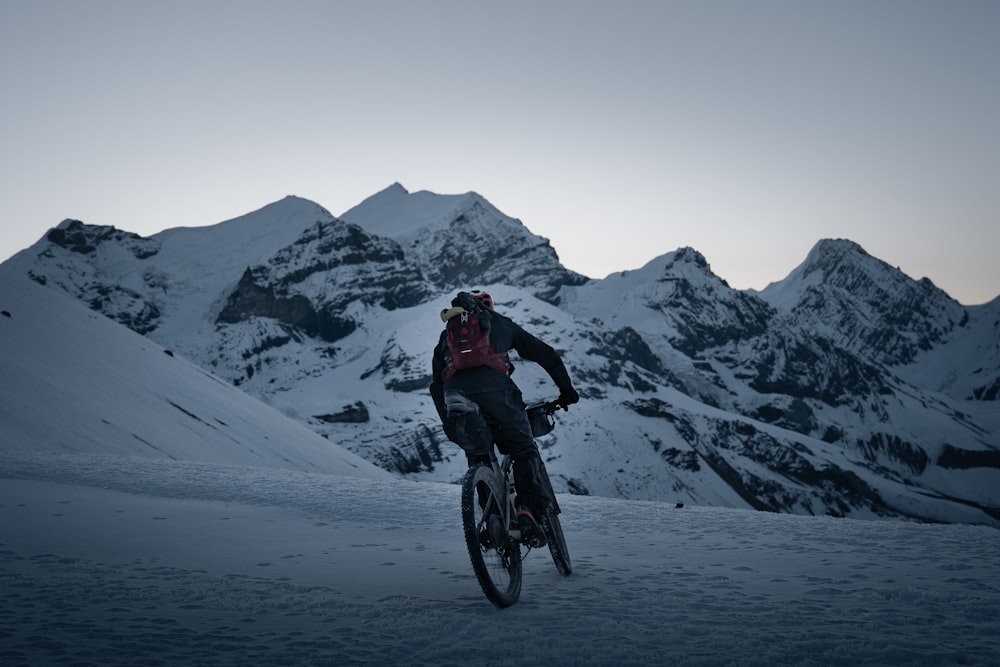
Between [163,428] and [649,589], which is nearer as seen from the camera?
[649,589]

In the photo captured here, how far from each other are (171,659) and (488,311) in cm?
359

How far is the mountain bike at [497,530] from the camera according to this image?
5.54 meters

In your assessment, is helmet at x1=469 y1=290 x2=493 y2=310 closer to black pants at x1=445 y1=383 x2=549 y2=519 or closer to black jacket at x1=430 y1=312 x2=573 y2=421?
black jacket at x1=430 y1=312 x2=573 y2=421

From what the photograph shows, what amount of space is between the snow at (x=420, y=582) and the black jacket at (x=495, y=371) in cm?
168

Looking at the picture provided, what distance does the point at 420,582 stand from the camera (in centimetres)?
651

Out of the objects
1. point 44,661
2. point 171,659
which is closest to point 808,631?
point 171,659

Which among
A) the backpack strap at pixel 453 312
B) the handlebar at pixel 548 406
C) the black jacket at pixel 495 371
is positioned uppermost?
the backpack strap at pixel 453 312

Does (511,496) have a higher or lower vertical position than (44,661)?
higher

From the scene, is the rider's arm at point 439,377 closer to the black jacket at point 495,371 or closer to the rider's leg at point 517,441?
the black jacket at point 495,371

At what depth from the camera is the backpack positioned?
21.3 ft

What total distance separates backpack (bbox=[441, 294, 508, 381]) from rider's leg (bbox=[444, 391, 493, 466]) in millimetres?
309

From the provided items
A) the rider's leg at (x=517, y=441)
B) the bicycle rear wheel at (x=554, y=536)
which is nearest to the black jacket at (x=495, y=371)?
the rider's leg at (x=517, y=441)

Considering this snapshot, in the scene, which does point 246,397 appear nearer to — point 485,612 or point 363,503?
point 363,503

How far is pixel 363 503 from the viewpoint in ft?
36.7
